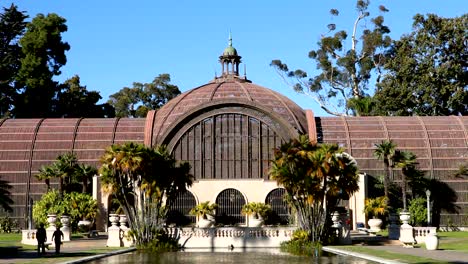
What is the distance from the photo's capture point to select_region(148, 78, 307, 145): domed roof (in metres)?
65.8

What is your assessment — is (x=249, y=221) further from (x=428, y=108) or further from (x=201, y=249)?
(x=428, y=108)

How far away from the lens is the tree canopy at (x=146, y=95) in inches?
4803

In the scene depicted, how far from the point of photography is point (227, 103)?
216 feet

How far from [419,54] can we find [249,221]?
41178 mm

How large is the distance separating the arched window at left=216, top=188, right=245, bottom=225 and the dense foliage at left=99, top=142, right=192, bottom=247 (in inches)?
768

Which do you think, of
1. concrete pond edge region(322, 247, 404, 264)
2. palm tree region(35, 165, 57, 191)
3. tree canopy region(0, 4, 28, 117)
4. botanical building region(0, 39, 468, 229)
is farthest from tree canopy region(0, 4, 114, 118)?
concrete pond edge region(322, 247, 404, 264)

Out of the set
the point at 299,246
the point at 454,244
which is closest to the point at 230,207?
the point at 299,246

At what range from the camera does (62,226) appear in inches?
2048

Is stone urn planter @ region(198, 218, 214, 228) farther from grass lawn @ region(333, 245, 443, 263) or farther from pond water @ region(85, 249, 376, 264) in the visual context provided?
grass lawn @ region(333, 245, 443, 263)

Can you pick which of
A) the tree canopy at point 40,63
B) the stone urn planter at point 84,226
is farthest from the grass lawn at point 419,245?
→ the tree canopy at point 40,63

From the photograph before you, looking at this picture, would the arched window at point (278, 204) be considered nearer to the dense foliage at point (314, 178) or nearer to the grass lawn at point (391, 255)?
the dense foliage at point (314, 178)

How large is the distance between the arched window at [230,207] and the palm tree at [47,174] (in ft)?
48.2

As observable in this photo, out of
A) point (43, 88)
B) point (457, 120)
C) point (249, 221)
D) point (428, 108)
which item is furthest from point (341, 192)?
point (43, 88)

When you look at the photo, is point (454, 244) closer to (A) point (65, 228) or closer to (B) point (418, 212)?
(B) point (418, 212)
